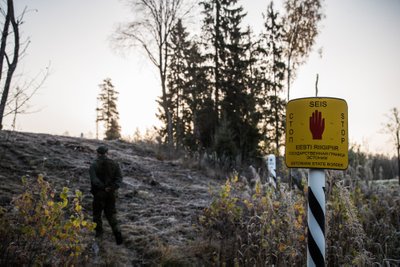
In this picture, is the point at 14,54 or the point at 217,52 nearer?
the point at 14,54

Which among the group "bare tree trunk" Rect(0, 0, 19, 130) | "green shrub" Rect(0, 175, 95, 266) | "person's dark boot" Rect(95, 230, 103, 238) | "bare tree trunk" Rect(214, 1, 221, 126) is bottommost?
"person's dark boot" Rect(95, 230, 103, 238)

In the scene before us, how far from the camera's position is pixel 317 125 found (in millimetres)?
3006

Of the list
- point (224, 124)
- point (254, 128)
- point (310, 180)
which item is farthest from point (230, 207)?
point (254, 128)

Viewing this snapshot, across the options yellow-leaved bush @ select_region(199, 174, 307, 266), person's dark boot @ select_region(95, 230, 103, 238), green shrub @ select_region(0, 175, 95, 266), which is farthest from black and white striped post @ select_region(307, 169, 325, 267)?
person's dark boot @ select_region(95, 230, 103, 238)

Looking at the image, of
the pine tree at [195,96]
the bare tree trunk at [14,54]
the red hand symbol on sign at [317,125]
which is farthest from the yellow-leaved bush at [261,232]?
the pine tree at [195,96]

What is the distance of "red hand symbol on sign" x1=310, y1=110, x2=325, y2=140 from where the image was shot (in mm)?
2997

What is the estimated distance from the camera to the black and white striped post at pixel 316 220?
10.2 ft

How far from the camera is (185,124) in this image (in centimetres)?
3086

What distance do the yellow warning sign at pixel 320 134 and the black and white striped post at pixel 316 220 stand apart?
0.18m

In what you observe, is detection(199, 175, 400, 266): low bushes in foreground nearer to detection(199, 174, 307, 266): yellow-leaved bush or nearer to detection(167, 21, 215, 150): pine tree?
detection(199, 174, 307, 266): yellow-leaved bush

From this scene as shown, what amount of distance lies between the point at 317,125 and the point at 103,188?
426 cm

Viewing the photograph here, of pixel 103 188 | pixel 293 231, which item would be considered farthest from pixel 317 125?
pixel 103 188

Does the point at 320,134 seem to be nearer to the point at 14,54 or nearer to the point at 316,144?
the point at 316,144

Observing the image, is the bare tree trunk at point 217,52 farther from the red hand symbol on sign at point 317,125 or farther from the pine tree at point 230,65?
the red hand symbol on sign at point 317,125
